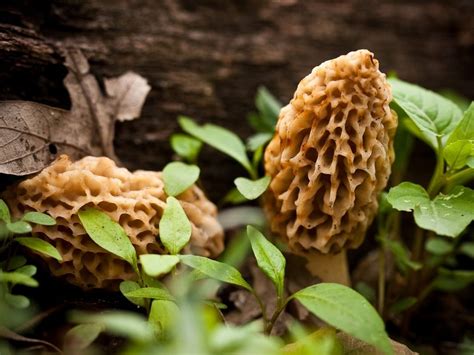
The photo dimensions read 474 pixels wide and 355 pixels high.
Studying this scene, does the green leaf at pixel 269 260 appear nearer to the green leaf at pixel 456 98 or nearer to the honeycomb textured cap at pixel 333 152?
the honeycomb textured cap at pixel 333 152

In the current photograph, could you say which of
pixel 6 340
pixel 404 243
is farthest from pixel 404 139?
pixel 6 340

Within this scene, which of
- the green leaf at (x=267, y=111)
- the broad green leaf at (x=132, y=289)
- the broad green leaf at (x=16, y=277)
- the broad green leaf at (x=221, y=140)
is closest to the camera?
the broad green leaf at (x=16, y=277)

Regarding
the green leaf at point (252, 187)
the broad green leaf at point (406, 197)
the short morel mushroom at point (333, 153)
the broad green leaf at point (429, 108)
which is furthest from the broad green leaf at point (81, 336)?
the broad green leaf at point (429, 108)

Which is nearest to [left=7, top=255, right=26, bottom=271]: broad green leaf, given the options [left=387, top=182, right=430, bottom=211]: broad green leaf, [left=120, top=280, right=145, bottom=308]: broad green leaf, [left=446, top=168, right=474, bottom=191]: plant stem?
[left=120, top=280, right=145, bottom=308]: broad green leaf

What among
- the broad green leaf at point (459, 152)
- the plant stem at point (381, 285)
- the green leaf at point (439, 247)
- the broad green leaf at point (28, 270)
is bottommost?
the plant stem at point (381, 285)

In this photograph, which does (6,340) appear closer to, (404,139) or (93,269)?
(93,269)

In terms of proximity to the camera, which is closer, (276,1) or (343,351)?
(343,351)
